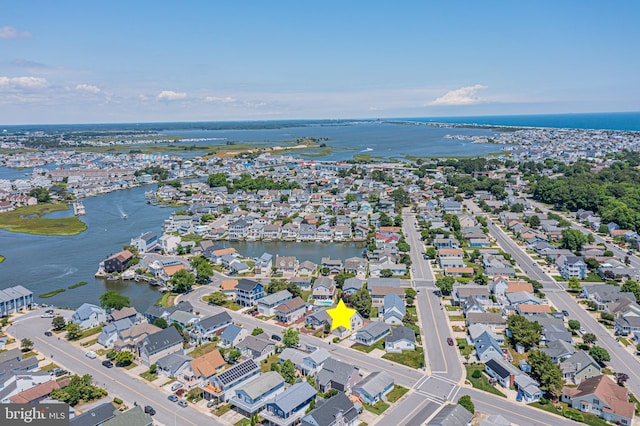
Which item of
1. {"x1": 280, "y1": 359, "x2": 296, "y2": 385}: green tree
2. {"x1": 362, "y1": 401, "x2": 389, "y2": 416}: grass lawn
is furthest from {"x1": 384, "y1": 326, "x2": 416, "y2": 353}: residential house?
{"x1": 280, "y1": 359, "x2": 296, "y2": 385}: green tree

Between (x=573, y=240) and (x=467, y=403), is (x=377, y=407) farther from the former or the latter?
(x=573, y=240)

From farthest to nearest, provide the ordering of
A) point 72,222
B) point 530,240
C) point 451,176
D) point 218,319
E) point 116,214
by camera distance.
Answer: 1. point 451,176
2. point 116,214
3. point 72,222
4. point 530,240
5. point 218,319

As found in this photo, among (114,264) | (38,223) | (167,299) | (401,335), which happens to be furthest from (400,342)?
(38,223)

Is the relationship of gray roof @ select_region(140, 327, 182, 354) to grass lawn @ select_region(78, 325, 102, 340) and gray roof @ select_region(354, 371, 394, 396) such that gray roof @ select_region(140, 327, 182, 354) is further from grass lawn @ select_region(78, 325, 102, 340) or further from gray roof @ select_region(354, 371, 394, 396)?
gray roof @ select_region(354, 371, 394, 396)

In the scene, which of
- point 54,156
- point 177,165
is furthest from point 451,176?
point 54,156

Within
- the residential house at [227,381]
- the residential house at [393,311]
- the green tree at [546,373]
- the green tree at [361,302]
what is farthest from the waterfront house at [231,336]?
the green tree at [546,373]

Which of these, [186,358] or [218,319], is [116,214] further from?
[186,358]
